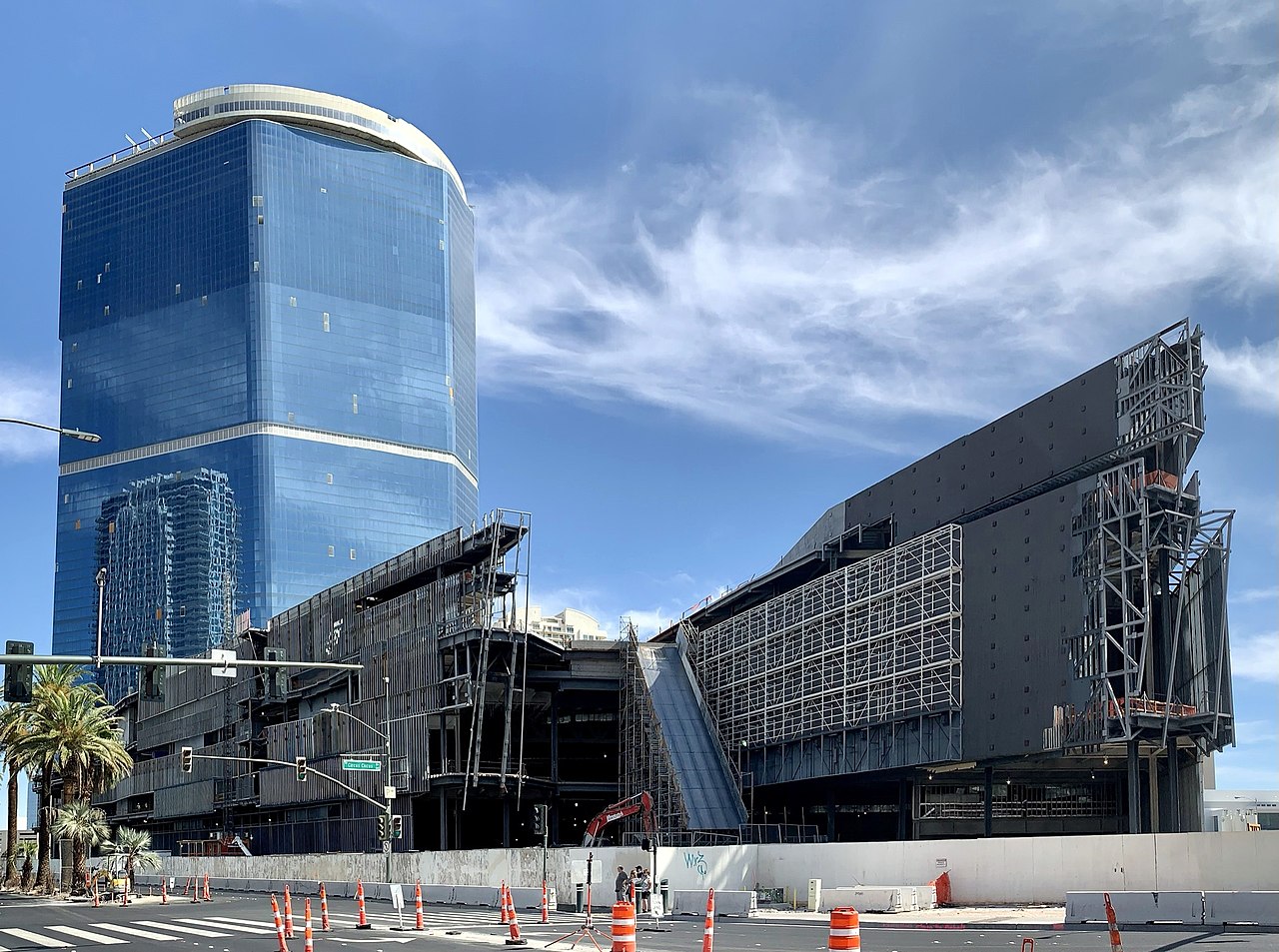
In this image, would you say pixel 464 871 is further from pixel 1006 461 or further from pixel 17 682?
pixel 1006 461

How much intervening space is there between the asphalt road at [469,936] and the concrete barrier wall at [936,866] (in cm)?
581

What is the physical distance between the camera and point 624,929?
1645cm

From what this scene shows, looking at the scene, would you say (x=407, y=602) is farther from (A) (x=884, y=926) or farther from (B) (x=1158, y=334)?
(A) (x=884, y=926)

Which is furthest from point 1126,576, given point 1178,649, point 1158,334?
point 1158,334

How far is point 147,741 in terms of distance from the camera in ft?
502

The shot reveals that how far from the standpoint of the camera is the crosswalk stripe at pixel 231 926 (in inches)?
1548

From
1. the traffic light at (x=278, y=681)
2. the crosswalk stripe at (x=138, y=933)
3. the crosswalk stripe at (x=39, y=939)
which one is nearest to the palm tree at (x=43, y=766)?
the crosswalk stripe at (x=138, y=933)

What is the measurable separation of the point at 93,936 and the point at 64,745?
3811 cm

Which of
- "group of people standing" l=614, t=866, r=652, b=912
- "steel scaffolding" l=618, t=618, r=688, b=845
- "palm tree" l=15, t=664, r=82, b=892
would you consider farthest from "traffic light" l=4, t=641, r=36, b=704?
"steel scaffolding" l=618, t=618, r=688, b=845

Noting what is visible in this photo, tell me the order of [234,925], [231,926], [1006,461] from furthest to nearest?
1. [1006,461]
2. [234,925]
3. [231,926]

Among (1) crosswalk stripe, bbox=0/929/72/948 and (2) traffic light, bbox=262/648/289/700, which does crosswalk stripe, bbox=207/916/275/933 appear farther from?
(2) traffic light, bbox=262/648/289/700

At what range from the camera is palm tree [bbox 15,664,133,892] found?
7306 cm

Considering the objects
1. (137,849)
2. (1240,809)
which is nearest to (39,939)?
(137,849)

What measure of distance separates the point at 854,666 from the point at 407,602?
3279 cm
